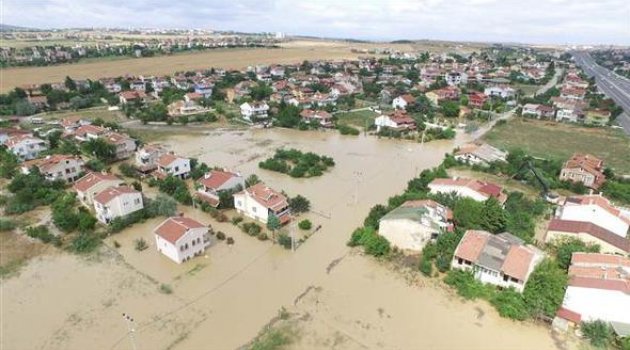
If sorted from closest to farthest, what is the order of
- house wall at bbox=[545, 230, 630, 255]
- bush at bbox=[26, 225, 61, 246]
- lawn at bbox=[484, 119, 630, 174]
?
1. house wall at bbox=[545, 230, 630, 255]
2. bush at bbox=[26, 225, 61, 246]
3. lawn at bbox=[484, 119, 630, 174]

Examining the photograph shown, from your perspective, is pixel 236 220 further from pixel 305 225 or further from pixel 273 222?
pixel 305 225

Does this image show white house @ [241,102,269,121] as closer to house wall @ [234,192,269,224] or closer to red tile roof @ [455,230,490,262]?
house wall @ [234,192,269,224]

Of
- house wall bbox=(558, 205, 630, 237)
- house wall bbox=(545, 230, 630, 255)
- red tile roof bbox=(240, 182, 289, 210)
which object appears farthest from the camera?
red tile roof bbox=(240, 182, 289, 210)

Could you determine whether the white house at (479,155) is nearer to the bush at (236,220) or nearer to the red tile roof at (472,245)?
the red tile roof at (472,245)

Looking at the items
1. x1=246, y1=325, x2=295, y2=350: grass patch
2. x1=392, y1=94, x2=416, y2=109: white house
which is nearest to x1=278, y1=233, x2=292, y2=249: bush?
x1=246, y1=325, x2=295, y2=350: grass patch

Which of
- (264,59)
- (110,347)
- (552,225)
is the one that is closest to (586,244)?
(552,225)

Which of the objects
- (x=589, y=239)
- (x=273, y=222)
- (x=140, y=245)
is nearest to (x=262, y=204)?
(x=273, y=222)
